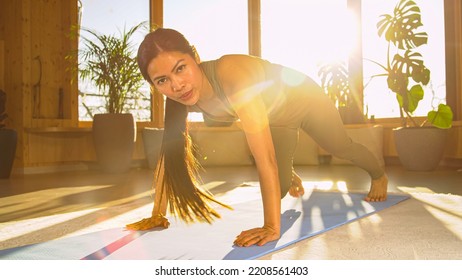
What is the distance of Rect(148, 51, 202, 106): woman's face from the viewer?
1.30m

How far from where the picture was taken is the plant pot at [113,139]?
432 cm

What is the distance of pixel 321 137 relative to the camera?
6.33ft

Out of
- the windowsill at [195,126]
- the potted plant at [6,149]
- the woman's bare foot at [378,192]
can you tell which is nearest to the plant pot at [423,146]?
the windowsill at [195,126]

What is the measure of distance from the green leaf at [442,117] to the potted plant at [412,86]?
0.12 m

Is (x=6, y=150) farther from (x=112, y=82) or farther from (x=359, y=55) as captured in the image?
(x=359, y=55)

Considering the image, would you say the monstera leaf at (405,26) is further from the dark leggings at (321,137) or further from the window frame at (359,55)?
the dark leggings at (321,137)

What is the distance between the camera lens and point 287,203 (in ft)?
7.25

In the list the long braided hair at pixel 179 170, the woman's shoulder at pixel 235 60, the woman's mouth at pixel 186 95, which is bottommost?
the long braided hair at pixel 179 170

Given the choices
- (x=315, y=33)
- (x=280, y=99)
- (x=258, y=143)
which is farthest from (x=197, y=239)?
(x=315, y=33)

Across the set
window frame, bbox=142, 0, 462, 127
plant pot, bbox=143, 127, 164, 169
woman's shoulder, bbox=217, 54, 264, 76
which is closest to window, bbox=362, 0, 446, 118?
window frame, bbox=142, 0, 462, 127

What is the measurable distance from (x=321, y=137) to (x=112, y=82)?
9.69 feet
